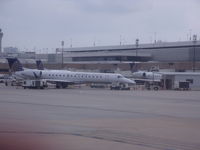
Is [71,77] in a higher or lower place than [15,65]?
lower

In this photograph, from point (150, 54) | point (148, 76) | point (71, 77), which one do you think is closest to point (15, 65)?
point (71, 77)

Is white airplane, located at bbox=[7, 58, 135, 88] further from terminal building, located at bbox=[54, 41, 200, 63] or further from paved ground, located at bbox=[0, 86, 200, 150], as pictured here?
terminal building, located at bbox=[54, 41, 200, 63]

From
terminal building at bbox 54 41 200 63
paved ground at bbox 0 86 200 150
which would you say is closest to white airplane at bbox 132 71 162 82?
terminal building at bbox 54 41 200 63

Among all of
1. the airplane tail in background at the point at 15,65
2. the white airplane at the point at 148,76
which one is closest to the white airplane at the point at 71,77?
the airplane tail in background at the point at 15,65

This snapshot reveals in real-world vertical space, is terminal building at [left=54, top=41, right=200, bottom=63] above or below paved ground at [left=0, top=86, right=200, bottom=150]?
above

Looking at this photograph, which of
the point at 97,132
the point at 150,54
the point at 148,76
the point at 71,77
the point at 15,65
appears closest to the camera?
the point at 97,132

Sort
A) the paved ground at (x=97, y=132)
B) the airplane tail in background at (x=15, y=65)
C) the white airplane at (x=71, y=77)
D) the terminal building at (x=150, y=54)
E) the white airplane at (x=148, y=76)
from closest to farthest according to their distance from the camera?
the paved ground at (x=97, y=132)
the white airplane at (x=71, y=77)
the airplane tail in background at (x=15, y=65)
the white airplane at (x=148, y=76)
the terminal building at (x=150, y=54)

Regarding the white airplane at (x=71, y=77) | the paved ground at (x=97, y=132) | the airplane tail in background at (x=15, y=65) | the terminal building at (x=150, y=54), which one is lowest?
the paved ground at (x=97, y=132)

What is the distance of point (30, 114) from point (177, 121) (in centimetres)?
810

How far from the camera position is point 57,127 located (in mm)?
21234

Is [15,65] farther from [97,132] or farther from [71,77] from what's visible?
[97,132]

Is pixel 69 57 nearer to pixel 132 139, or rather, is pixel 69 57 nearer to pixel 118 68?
pixel 118 68

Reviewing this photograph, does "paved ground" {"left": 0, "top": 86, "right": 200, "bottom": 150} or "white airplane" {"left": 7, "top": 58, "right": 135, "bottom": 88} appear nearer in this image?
"paved ground" {"left": 0, "top": 86, "right": 200, "bottom": 150}

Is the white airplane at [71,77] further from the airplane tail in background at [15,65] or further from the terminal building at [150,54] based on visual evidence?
the terminal building at [150,54]
